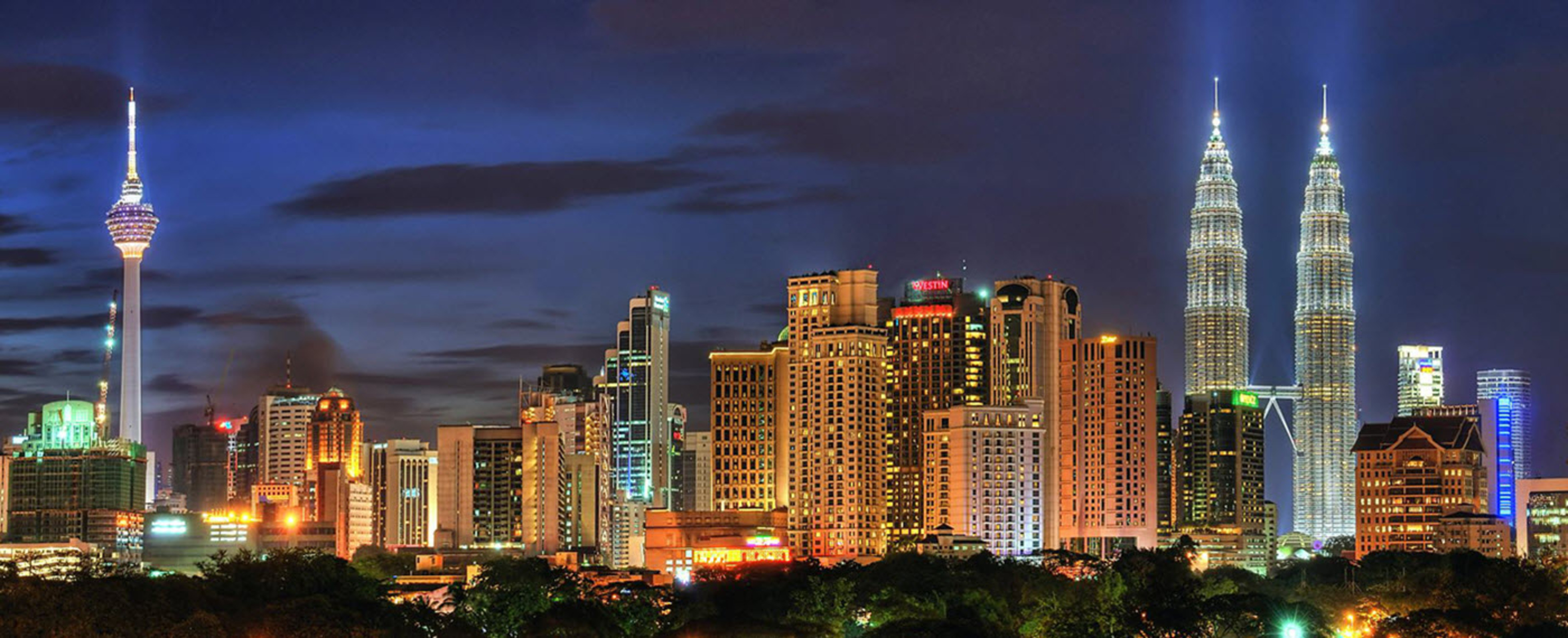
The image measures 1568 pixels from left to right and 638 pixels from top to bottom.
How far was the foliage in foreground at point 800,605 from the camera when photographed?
4272 inches

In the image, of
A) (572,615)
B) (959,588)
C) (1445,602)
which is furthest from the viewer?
(959,588)

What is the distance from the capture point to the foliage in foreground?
10850 centimetres

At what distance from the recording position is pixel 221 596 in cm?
12056

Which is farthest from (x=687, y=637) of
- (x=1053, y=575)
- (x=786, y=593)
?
(x=1053, y=575)

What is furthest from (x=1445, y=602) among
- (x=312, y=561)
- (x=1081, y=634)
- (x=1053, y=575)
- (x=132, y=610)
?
(x=132, y=610)

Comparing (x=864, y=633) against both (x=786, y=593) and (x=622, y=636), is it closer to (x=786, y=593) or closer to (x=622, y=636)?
(x=622, y=636)

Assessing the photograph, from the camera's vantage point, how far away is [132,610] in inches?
4225

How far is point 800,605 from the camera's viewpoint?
149125mm

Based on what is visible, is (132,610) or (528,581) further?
(528,581)

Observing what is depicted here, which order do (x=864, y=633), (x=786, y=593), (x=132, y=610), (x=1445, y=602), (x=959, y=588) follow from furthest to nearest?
1. (x=959, y=588)
2. (x=786, y=593)
3. (x=1445, y=602)
4. (x=864, y=633)
5. (x=132, y=610)

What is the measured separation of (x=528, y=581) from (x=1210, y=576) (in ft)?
203

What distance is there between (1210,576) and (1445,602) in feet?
178

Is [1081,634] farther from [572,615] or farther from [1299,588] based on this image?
[1299,588]

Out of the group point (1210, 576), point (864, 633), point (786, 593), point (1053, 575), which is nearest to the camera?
point (864, 633)
